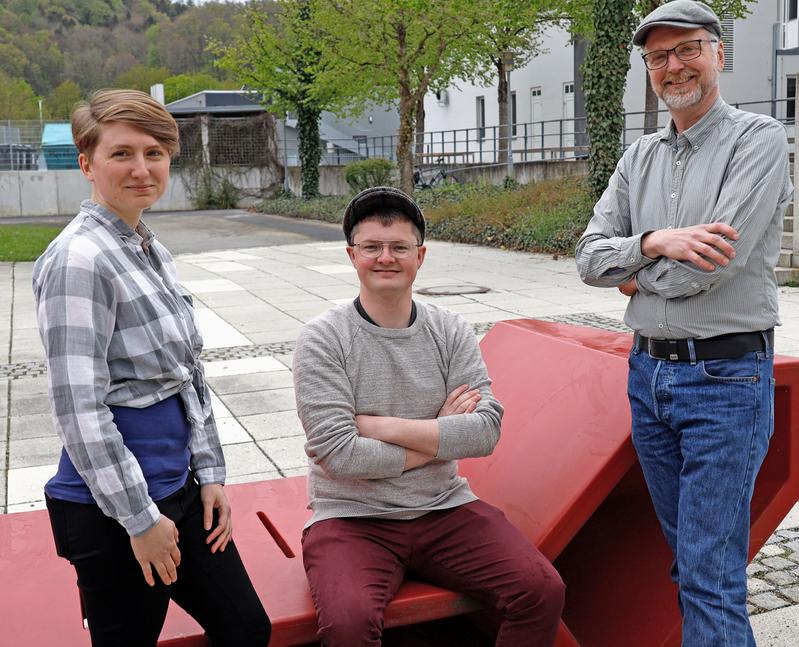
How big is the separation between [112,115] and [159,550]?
997 mm

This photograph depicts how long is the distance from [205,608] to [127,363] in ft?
2.08

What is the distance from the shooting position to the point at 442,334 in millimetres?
2893

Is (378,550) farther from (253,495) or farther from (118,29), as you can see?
(118,29)

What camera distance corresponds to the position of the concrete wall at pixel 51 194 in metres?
36.7

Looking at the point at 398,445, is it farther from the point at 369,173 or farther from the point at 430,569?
the point at 369,173

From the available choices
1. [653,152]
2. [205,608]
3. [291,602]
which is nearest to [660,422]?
[653,152]

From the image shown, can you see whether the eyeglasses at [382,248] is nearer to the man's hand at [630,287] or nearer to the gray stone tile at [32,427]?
the man's hand at [630,287]

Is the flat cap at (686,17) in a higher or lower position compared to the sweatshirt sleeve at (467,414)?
higher

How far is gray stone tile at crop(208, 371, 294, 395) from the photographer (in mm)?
7102

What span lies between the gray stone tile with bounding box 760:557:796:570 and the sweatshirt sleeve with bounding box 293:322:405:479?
6.39 ft

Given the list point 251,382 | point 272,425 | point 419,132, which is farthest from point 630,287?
point 419,132

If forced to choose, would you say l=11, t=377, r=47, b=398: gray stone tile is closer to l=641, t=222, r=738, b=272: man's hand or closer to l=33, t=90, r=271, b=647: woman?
l=33, t=90, r=271, b=647: woman

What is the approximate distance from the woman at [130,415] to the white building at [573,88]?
23558 millimetres

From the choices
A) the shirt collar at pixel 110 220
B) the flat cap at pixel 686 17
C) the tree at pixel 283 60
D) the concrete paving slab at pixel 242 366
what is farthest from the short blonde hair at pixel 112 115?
the tree at pixel 283 60
